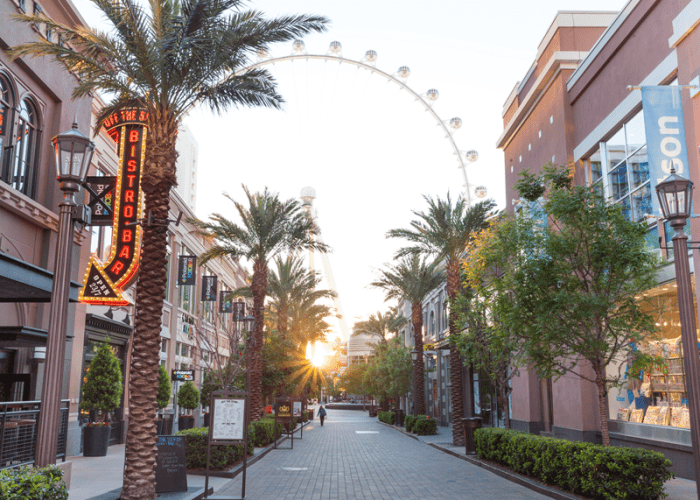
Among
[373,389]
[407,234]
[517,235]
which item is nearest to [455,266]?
[407,234]

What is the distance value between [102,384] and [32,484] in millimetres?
14896

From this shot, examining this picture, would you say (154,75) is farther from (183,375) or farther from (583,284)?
(183,375)

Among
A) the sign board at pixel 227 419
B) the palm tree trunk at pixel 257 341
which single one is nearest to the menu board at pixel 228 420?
the sign board at pixel 227 419

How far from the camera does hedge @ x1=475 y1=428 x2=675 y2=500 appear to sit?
1152 cm

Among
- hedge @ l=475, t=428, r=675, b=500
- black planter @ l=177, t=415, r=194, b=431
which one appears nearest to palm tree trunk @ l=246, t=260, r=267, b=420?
black planter @ l=177, t=415, r=194, b=431

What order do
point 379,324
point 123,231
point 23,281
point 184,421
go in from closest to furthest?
point 23,281, point 123,231, point 184,421, point 379,324

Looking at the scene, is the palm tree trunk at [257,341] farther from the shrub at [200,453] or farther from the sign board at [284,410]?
the shrub at [200,453]

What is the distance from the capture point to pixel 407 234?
29734 mm

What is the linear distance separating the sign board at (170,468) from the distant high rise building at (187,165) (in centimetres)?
6831

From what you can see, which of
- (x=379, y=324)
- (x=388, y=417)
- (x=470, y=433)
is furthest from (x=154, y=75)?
(x=379, y=324)

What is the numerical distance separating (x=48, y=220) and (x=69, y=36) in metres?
5.80

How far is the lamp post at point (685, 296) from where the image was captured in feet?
28.5

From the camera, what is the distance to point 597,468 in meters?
12.1

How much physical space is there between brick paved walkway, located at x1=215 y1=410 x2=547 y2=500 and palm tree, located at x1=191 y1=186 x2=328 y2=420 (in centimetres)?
414
